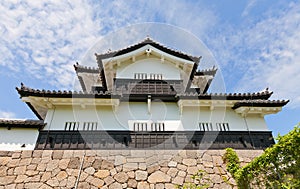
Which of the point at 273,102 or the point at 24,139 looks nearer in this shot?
the point at 24,139

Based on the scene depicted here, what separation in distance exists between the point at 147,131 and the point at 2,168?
468 centimetres

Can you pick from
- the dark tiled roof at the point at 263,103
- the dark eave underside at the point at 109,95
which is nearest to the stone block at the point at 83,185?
the dark eave underside at the point at 109,95

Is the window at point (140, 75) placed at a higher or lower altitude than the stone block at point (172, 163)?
higher

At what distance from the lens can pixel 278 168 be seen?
355cm

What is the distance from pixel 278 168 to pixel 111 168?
15.0 feet

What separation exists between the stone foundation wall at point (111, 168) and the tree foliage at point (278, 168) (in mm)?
1869

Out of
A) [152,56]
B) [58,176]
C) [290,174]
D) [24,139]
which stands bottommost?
[290,174]

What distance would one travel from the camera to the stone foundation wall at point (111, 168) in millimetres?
5594

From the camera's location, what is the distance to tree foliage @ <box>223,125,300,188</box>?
3.12 meters

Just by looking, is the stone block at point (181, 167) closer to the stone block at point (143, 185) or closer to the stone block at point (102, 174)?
the stone block at point (143, 185)

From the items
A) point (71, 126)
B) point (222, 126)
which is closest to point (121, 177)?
point (71, 126)

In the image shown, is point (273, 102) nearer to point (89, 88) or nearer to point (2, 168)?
point (89, 88)

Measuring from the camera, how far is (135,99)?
719 centimetres

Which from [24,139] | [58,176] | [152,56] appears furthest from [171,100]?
[24,139]
